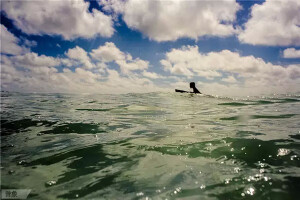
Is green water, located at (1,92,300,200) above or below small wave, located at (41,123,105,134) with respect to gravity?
below

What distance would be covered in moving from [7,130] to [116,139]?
17.4 ft

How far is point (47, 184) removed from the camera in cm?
448

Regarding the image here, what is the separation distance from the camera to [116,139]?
7793 mm

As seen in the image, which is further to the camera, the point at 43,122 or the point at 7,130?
the point at 43,122

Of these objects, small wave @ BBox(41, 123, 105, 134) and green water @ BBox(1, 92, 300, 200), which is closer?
green water @ BBox(1, 92, 300, 200)

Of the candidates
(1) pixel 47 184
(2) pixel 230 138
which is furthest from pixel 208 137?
(1) pixel 47 184

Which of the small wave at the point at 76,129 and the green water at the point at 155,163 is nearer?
the green water at the point at 155,163

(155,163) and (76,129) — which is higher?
(76,129)

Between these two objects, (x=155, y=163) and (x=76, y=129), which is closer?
(x=155, y=163)

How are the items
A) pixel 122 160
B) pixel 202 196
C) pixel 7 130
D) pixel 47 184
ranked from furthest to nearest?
1. pixel 7 130
2. pixel 122 160
3. pixel 47 184
4. pixel 202 196

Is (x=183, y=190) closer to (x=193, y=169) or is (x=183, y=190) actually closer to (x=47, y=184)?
(x=193, y=169)

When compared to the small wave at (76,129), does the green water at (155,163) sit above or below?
below

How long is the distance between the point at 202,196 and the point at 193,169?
1.16 metres

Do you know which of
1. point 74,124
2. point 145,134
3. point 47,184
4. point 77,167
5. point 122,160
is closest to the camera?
point 47,184
